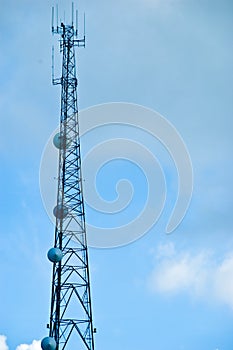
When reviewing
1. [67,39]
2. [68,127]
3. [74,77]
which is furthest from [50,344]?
[67,39]

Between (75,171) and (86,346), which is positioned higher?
(75,171)

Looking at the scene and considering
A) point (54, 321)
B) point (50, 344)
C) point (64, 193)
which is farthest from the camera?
point (64, 193)

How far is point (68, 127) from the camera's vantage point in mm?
35156

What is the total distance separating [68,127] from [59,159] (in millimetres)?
1866

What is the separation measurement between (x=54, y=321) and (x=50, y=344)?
220 cm

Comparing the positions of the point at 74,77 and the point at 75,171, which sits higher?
the point at 74,77

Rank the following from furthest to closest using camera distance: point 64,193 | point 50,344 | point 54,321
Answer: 1. point 64,193
2. point 54,321
3. point 50,344

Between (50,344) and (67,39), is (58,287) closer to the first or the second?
(50,344)

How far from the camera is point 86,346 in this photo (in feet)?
104

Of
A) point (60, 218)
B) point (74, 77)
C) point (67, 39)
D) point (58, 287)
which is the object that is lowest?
point (58, 287)

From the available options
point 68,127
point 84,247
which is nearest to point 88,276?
point 84,247

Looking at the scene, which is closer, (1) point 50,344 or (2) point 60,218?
(1) point 50,344

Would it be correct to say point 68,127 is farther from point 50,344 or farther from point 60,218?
point 50,344

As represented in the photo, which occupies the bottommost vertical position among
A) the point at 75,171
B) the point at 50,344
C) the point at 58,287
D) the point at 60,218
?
the point at 50,344
